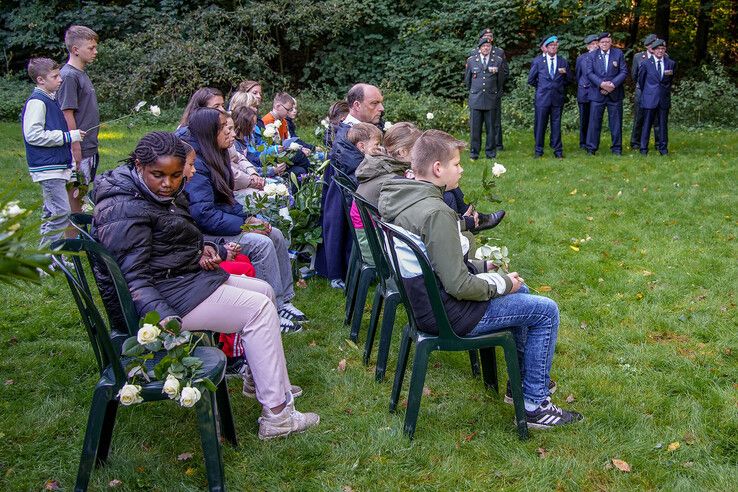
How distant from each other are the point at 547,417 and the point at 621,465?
0.43 meters

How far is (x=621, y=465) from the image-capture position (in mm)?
3273

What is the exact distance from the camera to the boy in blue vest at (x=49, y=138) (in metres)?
5.78

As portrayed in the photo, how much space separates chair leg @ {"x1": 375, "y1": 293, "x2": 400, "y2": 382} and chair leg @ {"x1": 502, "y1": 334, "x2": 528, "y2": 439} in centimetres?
85

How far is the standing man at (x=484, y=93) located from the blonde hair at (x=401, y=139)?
23.1 ft

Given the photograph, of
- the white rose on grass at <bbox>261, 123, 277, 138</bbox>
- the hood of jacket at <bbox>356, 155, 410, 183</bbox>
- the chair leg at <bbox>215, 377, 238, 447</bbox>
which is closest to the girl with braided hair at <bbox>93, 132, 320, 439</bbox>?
the chair leg at <bbox>215, 377, 238, 447</bbox>

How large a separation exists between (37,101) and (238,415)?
342cm

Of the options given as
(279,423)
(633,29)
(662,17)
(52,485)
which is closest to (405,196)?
(279,423)

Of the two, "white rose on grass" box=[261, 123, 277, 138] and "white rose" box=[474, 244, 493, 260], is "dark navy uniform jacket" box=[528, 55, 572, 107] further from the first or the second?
"white rose" box=[474, 244, 493, 260]

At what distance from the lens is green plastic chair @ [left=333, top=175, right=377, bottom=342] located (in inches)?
190

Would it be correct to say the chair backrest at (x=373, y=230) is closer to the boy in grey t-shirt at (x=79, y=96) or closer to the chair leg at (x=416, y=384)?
the chair leg at (x=416, y=384)

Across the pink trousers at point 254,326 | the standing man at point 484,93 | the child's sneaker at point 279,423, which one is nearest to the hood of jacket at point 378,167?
the pink trousers at point 254,326

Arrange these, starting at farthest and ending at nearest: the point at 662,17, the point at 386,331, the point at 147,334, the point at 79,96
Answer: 1. the point at 662,17
2. the point at 79,96
3. the point at 386,331
4. the point at 147,334

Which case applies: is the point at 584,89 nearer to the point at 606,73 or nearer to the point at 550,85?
the point at 606,73

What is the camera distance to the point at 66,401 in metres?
3.96
